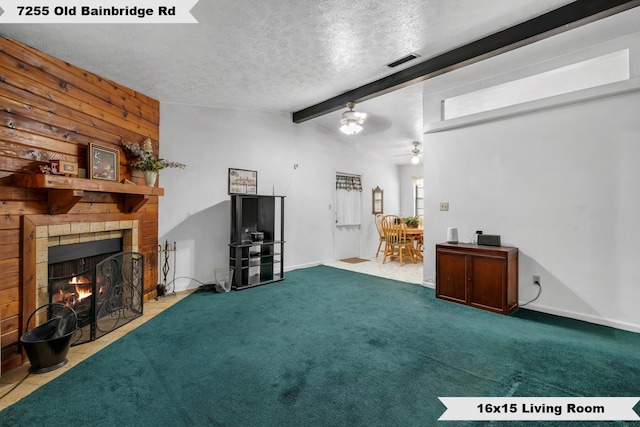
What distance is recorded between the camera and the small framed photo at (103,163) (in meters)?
2.83

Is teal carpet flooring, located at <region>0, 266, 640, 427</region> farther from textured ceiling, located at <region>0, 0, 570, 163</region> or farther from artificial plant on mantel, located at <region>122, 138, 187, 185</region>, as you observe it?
textured ceiling, located at <region>0, 0, 570, 163</region>

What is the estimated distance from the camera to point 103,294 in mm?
2926

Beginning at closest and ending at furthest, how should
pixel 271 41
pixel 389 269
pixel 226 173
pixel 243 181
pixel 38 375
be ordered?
pixel 38 375, pixel 271 41, pixel 226 173, pixel 243 181, pixel 389 269

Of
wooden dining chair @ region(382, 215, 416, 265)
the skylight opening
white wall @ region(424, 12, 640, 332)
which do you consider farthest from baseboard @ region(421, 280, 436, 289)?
the skylight opening

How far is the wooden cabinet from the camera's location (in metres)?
3.20

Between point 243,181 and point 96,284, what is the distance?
101 inches

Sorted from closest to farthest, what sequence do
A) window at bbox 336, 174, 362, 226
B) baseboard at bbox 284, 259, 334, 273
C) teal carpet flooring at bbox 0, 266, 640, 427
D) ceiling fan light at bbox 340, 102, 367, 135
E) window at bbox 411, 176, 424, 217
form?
teal carpet flooring at bbox 0, 266, 640, 427 < ceiling fan light at bbox 340, 102, 367, 135 < baseboard at bbox 284, 259, 334, 273 < window at bbox 336, 174, 362, 226 < window at bbox 411, 176, 424, 217

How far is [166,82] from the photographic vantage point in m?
3.43

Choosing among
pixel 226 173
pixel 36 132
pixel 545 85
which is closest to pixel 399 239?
pixel 545 85

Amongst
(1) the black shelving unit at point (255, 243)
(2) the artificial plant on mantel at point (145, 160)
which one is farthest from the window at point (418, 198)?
(2) the artificial plant on mantel at point (145, 160)

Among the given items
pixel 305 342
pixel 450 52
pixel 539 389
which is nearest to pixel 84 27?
pixel 305 342

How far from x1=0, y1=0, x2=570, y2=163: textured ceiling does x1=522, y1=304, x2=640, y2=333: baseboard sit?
291 centimetres

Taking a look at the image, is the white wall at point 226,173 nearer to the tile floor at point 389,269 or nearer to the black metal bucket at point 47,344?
the tile floor at point 389,269

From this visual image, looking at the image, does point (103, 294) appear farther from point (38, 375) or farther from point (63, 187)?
point (63, 187)
